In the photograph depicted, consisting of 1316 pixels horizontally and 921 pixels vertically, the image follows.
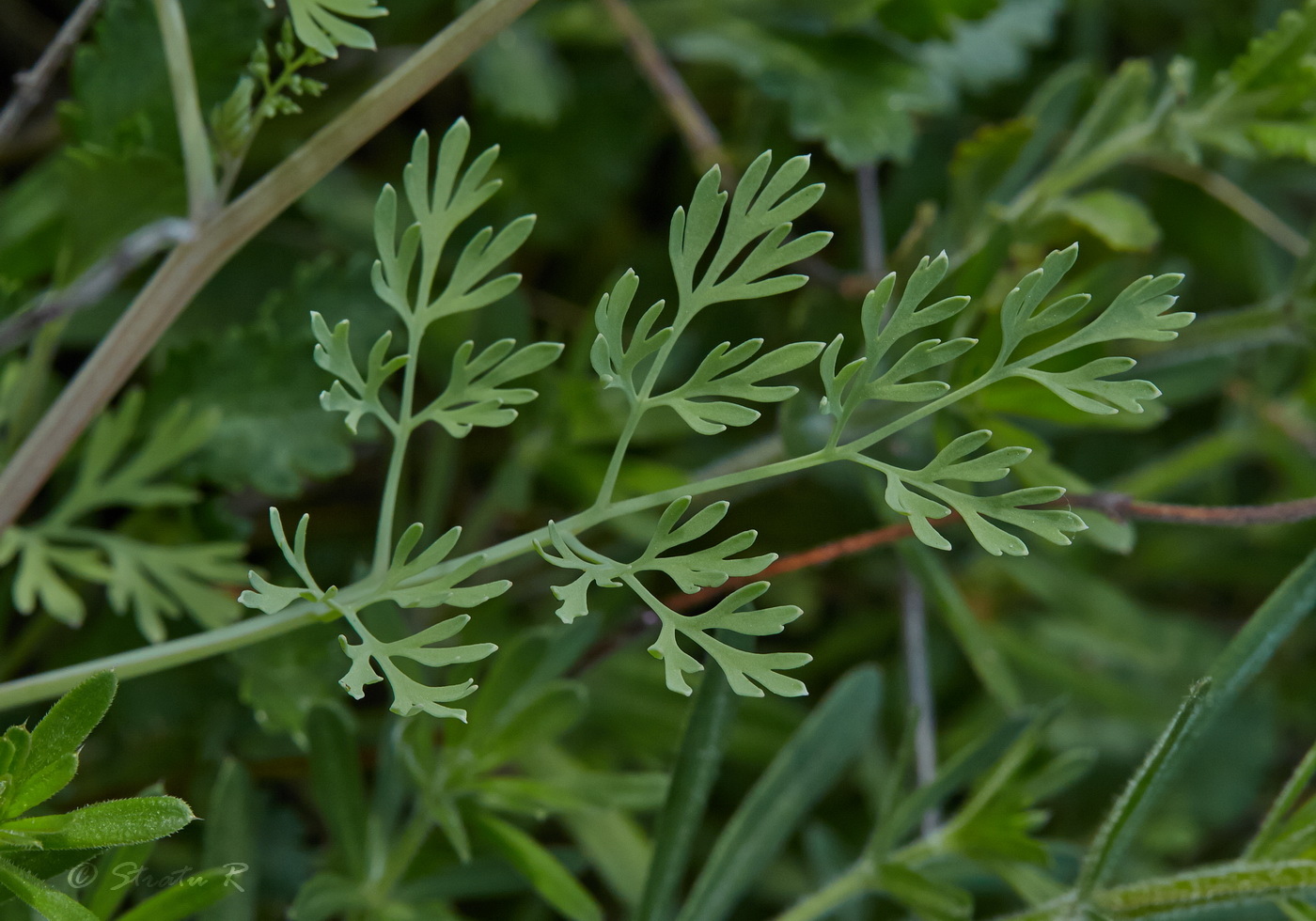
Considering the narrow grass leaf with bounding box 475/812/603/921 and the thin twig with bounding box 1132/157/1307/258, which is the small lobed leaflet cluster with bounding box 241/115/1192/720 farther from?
the thin twig with bounding box 1132/157/1307/258

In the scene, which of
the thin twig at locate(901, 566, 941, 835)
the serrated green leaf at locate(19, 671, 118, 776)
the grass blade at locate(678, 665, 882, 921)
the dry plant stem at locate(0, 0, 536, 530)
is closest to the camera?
the serrated green leaf at locate(19, 671, 118, 776)

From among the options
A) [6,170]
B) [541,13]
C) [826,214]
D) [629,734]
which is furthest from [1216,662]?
[6,170]

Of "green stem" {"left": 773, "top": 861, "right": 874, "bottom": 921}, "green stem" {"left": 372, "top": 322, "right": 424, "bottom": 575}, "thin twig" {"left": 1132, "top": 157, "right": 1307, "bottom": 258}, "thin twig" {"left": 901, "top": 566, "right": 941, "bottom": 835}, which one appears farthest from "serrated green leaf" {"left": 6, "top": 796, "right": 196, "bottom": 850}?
"thin twig" {"left": 1132, "top": 157, "right": 1307, "bottom": 258}

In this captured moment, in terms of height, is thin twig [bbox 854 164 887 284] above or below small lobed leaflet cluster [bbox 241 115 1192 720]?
above

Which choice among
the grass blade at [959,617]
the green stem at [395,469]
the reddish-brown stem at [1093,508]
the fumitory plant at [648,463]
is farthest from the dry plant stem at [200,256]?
the grass blade at [959,617]

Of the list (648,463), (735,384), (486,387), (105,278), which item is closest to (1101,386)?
(735,384)

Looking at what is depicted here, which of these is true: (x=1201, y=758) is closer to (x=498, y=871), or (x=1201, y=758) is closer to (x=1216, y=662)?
(x=1216, y=662)
